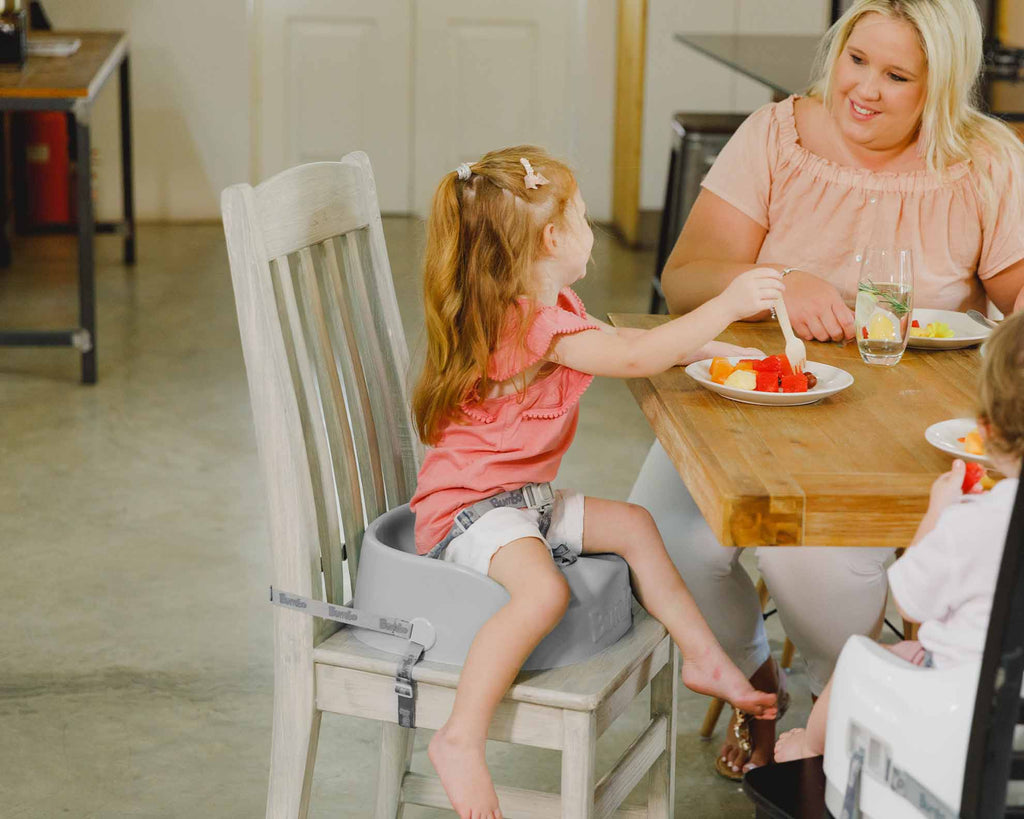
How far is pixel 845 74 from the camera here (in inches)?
81.0

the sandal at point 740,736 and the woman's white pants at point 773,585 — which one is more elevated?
the woman's white pants at point 773,585

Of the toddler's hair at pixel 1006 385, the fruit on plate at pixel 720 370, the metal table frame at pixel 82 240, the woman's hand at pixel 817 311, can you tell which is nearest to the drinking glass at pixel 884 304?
the woman's hand at pixel 817 311

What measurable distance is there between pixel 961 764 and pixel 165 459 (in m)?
2.78

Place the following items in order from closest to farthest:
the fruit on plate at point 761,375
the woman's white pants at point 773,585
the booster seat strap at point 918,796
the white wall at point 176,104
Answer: the booster seat strap at point 918,796, the fruit on plate at point 761,375, the woman's white pants at point 773,585, the white wall at point 176,104

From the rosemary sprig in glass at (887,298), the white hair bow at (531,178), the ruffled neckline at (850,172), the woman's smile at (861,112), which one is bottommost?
the rosemary sprig in glass at (887,298)

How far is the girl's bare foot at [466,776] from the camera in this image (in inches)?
55.4

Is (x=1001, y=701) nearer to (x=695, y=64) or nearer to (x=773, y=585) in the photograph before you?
(x=773, y=585)

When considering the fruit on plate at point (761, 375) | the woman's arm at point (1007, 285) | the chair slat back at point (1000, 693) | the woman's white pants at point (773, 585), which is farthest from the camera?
the woman's arm at point (1007, 285)

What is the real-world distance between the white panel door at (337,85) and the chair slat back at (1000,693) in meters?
5.63

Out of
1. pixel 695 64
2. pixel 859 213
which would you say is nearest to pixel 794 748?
pixel 859 213

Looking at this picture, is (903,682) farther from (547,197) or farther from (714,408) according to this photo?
(547,197)

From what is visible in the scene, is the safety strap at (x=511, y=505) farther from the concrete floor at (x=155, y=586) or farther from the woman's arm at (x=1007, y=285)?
the woman's arm at (x=1007, y=285)

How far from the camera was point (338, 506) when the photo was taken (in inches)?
64.0

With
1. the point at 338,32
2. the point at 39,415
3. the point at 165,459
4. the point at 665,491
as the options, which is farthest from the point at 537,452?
the point at 338,32
